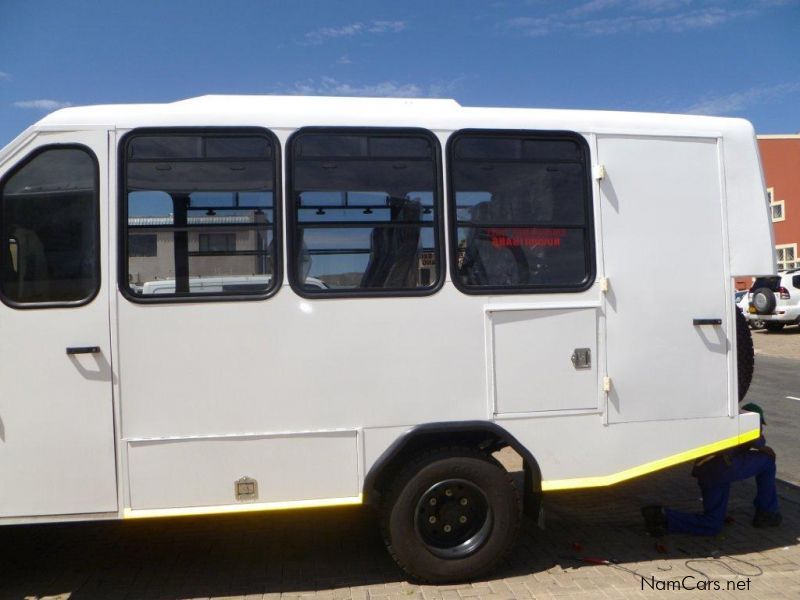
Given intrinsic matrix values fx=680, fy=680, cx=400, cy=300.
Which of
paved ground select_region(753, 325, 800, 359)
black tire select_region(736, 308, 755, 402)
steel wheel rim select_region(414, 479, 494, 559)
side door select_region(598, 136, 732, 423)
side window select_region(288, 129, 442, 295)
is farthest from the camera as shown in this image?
paved ground select_region(753, 325, 800, 359)

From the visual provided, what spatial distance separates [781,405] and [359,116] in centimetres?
912

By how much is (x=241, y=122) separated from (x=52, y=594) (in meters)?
3.14

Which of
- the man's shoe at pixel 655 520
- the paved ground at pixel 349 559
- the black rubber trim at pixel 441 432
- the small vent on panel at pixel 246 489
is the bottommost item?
the paved ground at pixel 349 559

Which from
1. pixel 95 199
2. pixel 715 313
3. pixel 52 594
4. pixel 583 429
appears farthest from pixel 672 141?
pixel 52 594

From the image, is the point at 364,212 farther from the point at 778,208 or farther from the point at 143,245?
the point at 778,208

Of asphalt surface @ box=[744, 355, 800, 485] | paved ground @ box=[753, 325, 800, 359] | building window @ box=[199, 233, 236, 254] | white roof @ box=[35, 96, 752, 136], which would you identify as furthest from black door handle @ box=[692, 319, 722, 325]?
paved ground @ box=[753, 325, 800, 359]

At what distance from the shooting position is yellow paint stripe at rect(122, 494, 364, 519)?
394 centimetres

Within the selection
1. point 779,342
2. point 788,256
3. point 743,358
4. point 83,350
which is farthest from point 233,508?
point 788,256

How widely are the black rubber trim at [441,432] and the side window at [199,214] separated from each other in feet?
3.98

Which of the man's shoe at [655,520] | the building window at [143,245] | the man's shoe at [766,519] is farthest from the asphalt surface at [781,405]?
the building window at [143,245]

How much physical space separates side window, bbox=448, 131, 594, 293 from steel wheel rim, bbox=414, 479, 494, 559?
1.29 meters

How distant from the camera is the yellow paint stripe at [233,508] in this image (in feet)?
12.9

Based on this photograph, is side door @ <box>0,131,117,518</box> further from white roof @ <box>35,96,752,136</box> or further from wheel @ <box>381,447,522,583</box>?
wheel @ <box>381,447,522,583</box>

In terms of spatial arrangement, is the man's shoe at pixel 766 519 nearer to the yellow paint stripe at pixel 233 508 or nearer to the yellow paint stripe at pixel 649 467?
the yellow paint stripe at pixel 649 467
